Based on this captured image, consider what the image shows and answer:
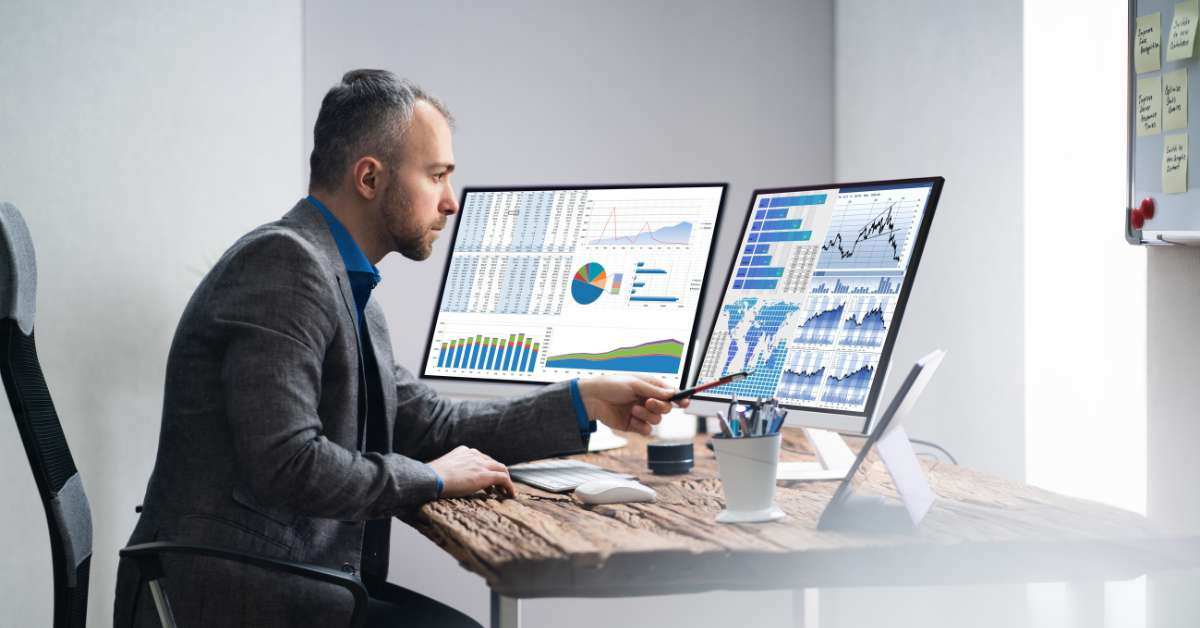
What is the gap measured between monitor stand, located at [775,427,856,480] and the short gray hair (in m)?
0.80

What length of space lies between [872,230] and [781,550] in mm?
608

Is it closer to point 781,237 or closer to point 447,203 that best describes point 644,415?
point 781,237

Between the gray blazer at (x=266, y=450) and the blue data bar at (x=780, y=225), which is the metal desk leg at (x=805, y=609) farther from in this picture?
the gray blazer at (x=266, y=450)

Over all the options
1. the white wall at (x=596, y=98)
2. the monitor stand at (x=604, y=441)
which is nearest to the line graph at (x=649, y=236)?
the monitor stand at (x=604, y=441)

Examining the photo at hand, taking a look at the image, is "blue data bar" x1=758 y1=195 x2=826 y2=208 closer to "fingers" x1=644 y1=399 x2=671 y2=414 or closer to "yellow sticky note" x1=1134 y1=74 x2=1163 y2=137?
"fingers" x1=644 y1=399 x2=671 y2=414

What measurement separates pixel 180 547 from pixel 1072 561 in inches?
39.6

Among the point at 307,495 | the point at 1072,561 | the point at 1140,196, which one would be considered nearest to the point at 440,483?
the point at 307,495

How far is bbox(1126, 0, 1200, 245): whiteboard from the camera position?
1.65 meters

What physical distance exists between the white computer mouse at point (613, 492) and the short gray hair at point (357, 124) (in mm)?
587

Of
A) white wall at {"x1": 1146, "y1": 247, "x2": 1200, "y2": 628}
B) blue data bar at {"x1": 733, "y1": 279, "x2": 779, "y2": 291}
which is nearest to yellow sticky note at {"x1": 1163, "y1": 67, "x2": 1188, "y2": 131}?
white wall at {"x1": 1146, "y1": 247, "x2": 1200, "y2": 628}

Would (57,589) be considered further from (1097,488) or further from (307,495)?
(1097,488)

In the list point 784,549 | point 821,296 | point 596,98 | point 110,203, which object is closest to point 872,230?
point 821,296

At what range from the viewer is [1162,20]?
1726 millimetres

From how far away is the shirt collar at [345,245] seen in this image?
1582 millimetres
